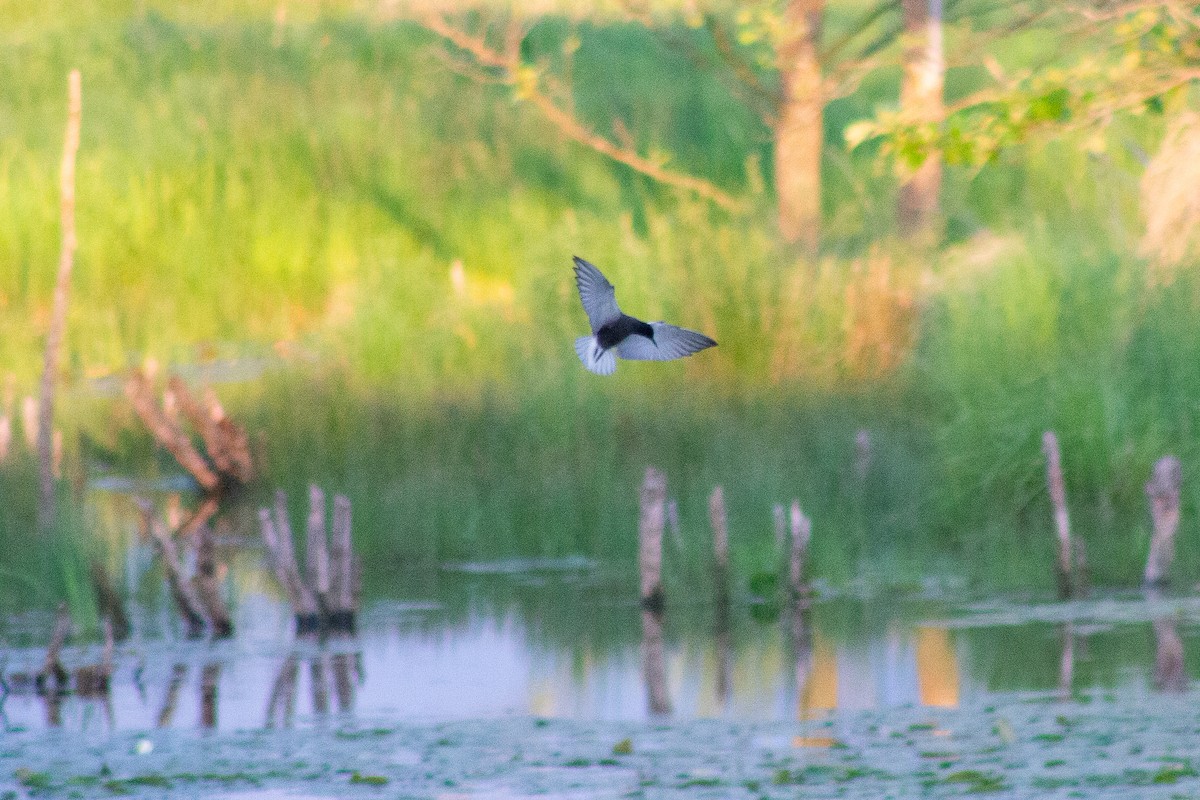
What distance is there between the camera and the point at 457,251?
27.7 m

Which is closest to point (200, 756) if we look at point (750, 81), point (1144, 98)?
point (1144, 98)

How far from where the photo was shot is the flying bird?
642 centimetres

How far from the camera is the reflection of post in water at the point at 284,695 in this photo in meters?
10.6

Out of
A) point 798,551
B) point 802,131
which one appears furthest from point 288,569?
point 802,131

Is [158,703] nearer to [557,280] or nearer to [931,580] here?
[931,580]

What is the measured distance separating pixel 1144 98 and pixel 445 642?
16.1 ft

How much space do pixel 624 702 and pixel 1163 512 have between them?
138 inches

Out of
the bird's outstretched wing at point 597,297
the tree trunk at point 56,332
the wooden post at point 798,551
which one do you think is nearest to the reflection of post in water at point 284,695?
the tree trunk at point 56,332

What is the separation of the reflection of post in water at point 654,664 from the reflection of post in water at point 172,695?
2295 mm

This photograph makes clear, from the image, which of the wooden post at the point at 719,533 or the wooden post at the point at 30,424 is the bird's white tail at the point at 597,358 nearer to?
the wooden post at the point at 719,533

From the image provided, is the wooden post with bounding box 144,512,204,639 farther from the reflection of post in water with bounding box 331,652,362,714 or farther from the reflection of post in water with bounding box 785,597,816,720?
the reflection of post in water with bounding box 785,597,816,720

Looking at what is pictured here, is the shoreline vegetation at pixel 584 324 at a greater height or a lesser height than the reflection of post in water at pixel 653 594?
greater

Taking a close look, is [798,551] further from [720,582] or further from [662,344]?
[662,344]

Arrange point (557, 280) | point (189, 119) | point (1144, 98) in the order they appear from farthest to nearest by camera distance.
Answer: point (189, 119), point (557, 280), point (1144, 98)
